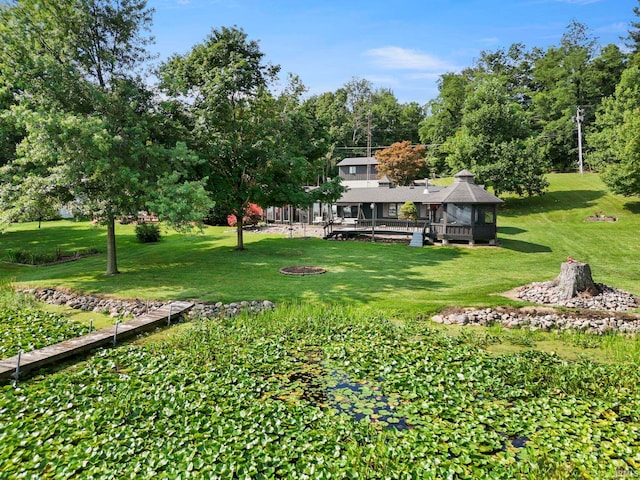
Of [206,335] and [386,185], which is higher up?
[386,185]

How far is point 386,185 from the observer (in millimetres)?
40188

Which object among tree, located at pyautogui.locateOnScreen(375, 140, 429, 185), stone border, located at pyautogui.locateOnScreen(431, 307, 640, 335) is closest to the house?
stone border, located at pyautogui.locateOnScreen(431, 307, 640, 335)

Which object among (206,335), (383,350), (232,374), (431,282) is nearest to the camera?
(232,374)

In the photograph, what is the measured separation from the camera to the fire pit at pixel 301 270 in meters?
16.2

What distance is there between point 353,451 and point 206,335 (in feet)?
18.3

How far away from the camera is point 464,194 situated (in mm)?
23891

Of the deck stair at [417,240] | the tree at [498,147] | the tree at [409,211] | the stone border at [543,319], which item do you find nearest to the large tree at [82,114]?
the stone border at [543,319]

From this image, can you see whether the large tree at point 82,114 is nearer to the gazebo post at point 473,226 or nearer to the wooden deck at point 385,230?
the wooden deck at point 385,230

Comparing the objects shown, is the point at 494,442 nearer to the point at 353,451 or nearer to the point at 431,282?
the point at 353,451

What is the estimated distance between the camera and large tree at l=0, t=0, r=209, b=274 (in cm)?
1283

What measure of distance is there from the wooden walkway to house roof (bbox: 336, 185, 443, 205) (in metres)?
25.9

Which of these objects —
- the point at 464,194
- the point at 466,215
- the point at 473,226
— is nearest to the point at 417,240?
the point at 466,215

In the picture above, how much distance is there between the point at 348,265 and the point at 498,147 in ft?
80.0

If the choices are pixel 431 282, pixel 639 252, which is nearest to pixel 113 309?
pixel 431 282
